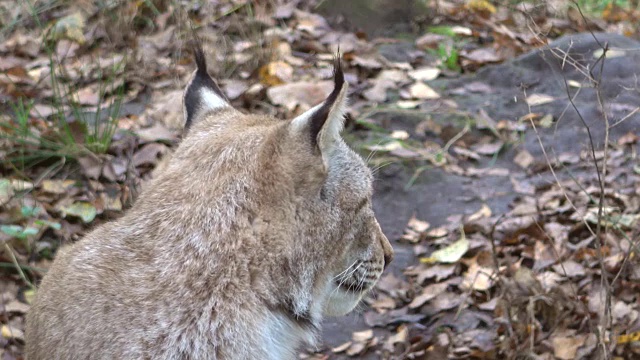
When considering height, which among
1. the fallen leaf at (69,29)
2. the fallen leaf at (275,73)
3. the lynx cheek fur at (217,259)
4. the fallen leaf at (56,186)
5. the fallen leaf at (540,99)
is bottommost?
the fallen leaf at (540,99)

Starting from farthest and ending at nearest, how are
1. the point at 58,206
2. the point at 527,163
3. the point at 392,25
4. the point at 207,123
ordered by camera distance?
1. the point at 392,25
2. the point at 527,163
3. the point at 58,206
4. the point at 207,123

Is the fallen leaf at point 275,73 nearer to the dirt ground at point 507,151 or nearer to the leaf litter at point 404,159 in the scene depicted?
the leaf litter at point 404,159

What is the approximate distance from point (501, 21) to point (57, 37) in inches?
A: 159

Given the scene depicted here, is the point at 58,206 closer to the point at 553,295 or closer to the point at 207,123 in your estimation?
the point at 207,123

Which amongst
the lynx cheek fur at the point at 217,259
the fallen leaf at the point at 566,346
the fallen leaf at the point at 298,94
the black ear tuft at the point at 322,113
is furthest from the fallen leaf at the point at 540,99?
the black ear tuft at the point at 322,113

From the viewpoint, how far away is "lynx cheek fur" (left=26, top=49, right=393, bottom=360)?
2.80m

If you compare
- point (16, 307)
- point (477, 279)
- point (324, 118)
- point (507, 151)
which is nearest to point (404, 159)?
point (507, 151)

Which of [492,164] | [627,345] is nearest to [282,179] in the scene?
[627,345]

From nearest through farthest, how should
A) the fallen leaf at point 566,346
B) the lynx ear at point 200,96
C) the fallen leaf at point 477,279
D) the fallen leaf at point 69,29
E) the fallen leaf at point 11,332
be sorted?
1. the lynx ear at point 200,96
2. the fallen leaf at point 566,346
3. the fallen leaf at point 11,332
4. the fallen leaf at point 477,279
5. the fallen leaf at point 69,29

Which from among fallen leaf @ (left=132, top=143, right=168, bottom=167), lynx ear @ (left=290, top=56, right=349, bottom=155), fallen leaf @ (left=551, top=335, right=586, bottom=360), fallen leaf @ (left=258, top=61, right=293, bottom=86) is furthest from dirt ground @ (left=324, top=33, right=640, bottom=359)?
lynx ear @ (left=290, top=56, right=349, bottom=155)

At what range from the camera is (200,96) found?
11.8ft

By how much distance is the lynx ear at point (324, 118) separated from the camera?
2855mm

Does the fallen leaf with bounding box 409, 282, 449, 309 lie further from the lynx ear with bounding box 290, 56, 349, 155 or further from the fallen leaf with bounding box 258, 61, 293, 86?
the fallen leaf with bounding box 258, 61, 293, 86

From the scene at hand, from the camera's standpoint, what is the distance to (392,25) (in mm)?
8398
